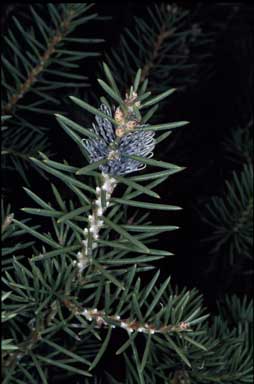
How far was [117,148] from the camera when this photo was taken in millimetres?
263

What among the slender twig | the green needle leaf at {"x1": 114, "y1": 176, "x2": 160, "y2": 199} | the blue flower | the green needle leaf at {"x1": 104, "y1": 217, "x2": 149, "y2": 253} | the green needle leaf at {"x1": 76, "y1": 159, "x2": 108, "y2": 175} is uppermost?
the slender twig

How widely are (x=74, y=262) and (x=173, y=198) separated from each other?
9.7 inches

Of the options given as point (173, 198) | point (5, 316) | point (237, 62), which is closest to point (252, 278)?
point (173, 198)

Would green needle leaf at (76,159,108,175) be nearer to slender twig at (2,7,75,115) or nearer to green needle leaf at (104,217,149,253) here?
green needle leaf at (104,217,149,253)

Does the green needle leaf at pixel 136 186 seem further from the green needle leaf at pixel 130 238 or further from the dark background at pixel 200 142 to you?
the dark background at pixel 200 142

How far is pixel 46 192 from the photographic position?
0.50 metres

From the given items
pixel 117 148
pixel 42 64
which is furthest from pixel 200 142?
pixel 117 148

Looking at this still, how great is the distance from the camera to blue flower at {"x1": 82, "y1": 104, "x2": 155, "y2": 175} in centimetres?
26

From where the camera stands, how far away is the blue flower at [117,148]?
0.86ft

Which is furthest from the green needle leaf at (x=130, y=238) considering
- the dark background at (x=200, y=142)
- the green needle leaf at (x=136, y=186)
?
the dark background at (x=200, y=142)

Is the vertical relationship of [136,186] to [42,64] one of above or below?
below

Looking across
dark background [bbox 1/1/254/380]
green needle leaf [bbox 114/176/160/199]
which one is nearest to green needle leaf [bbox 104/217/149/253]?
green needle leaf [bbox 114/176/160/199]

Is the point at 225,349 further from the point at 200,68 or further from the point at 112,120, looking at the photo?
the point at 200,68

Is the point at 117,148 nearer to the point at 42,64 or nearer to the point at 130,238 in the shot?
the point at 130,238
